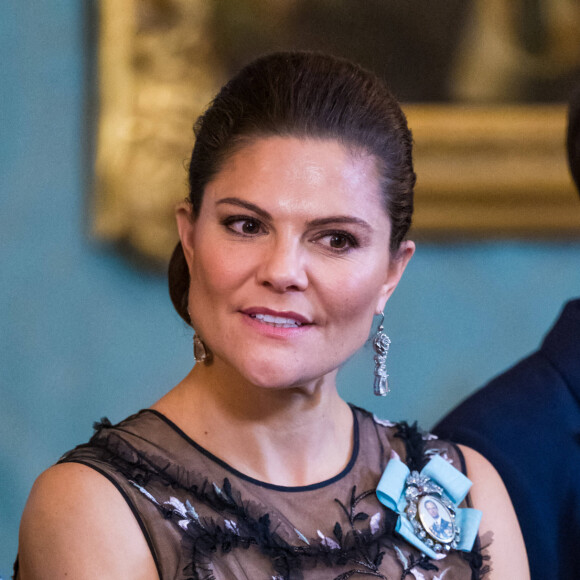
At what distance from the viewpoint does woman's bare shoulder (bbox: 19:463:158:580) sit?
48.1 inches

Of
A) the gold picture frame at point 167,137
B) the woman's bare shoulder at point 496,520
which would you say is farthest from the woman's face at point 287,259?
the gold picture frame at point 167,137

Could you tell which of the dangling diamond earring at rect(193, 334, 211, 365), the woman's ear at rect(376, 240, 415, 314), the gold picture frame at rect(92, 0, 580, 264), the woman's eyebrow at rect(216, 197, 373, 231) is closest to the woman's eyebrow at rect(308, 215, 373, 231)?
the woman's eyebrow at rect(216, 197, 373, 231)

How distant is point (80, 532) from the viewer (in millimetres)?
1230

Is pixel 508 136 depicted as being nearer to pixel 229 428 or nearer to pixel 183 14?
pixel 183 14

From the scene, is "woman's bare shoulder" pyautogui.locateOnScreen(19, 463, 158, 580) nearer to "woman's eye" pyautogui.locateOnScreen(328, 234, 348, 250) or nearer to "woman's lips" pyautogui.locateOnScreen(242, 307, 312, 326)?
"woman's lips" pyautogui.locateOnScreen(242, 307, 312, 326)

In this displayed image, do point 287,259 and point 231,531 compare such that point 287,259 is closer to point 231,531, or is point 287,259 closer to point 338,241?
point 338,241

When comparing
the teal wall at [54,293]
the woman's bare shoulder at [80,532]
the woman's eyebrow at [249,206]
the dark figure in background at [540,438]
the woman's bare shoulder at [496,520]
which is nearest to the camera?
the woman's bare shoulder at [80,532]

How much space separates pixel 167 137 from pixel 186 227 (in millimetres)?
751

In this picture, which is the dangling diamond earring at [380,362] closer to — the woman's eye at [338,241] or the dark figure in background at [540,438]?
the woman's eye at [338,241]

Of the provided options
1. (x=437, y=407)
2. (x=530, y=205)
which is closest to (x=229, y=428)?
(x=437, y=407)

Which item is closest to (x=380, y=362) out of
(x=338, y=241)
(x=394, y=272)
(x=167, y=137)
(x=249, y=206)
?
(x=394, y=272)

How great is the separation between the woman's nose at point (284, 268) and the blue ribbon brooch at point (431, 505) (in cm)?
39

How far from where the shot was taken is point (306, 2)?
87.4 inches

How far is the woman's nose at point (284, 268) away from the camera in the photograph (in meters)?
1.28
